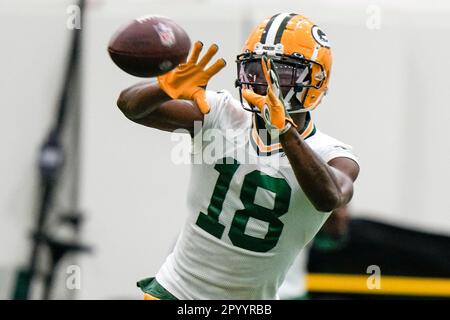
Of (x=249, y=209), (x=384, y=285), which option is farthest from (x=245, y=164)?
(x=384, y=285)

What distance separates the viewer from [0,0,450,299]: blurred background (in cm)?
676

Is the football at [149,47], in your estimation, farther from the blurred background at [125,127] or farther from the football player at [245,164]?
the blurred background at [125,127]

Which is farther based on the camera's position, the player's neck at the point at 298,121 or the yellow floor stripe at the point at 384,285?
the yellow floor stripe at the point at 384,285

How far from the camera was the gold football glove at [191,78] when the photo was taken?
441cm

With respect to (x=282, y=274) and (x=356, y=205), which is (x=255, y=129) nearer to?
(x=282, y=274)

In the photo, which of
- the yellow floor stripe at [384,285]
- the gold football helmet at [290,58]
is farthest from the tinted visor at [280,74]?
the yellow floor stripe at [384,285]

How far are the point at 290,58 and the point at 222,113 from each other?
35 centimetres

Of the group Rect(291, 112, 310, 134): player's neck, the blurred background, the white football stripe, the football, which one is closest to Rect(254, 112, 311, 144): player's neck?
Rect(291, 112, 310, 134): player's neck

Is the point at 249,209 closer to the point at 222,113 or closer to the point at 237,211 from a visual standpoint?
the point at 237,211

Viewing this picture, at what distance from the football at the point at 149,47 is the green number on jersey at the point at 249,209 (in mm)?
466

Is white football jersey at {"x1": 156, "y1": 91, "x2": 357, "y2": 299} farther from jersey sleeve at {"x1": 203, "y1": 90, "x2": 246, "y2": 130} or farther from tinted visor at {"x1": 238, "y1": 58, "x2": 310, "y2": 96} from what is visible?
tinted visor at {"x1": 238, "y1": 58, "x2": 310, "y2": 96}

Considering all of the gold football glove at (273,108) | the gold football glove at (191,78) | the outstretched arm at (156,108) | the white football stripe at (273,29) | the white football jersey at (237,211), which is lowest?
the white football jersey at (237,211)

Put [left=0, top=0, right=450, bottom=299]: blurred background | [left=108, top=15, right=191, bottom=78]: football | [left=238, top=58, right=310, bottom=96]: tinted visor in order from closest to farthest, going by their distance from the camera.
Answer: [left=108, top=15, right=191, bottom=78]: football
[left=238, top=58, right=310, bottom=96]: tinted visor
[left=0, top=0, right=450, bottom=299]: blurred background

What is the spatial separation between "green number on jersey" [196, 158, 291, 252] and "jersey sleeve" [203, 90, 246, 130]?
145mm
